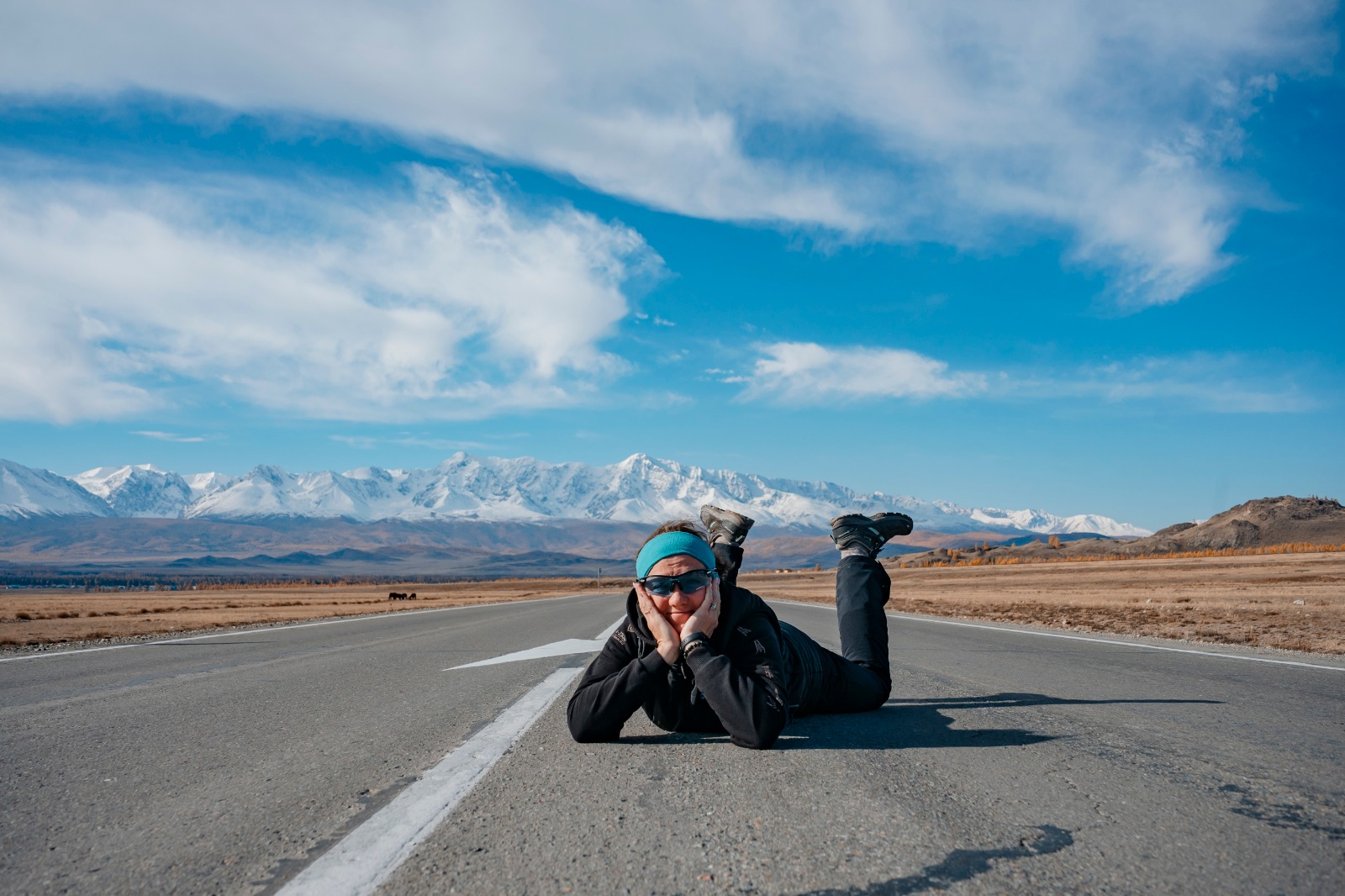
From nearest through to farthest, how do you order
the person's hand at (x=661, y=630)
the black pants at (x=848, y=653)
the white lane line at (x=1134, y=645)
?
the person's hand at (x=661, y=630) < the black pants at (x=848, y=653) < the white lane line at (x=1134, y=645)

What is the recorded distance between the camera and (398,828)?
246 cm

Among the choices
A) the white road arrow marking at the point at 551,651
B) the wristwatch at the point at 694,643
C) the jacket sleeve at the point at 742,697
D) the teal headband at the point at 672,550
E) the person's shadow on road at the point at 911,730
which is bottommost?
the white road arrow marking at the point at 551,651

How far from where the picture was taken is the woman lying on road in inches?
138

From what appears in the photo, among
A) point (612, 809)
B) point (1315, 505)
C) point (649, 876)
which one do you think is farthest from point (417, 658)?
point (1315, 505)

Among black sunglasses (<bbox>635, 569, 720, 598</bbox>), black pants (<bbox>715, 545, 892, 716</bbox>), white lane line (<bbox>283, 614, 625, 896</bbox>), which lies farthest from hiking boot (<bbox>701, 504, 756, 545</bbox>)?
white lane line (<bbox>283, 614, 625, 896</bbox>)

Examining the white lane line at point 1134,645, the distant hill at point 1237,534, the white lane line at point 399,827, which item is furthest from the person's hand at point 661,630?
the distant hill at point 1237,534

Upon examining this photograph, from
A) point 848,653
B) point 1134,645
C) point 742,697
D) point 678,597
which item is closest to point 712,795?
point 742,697

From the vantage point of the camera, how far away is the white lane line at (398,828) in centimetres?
202

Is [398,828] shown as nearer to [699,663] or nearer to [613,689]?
[613,689]

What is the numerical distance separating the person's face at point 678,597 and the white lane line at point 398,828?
104cm

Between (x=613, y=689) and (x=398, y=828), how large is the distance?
1.35 m

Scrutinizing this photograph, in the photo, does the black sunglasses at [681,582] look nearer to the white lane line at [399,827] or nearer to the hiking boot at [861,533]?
the white lane line at [399,827]

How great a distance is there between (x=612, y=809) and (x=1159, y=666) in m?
6.59

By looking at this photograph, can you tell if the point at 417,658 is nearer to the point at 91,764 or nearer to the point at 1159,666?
the point at 91,764
